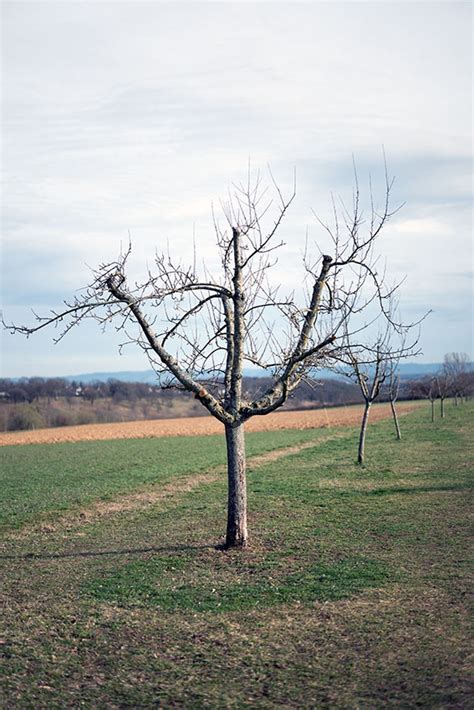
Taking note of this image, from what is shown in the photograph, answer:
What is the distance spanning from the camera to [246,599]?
889cm

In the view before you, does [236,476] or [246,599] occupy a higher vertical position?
[236,476]

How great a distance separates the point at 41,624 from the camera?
8.23m

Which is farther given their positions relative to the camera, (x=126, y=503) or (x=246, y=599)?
(x=126, y=503)

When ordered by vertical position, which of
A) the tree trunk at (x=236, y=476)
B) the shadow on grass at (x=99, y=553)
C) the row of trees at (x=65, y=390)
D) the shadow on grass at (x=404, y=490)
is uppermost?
the row of trees at (x=65, y=390)

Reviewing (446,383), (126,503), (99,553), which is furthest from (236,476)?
(446,383)

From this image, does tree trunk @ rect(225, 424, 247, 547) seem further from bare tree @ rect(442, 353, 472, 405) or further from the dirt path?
bare tree @ rect(442, 353, 472, 405)

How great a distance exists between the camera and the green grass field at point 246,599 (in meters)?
6.26

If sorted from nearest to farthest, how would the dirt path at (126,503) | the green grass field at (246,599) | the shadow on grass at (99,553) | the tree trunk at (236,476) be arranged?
the green grass field at (246,599)
the tree trunk at (236,476)
the shadow on grass at (99,553)
the dirt path at (126,503)

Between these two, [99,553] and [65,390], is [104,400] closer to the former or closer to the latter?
[65,390]

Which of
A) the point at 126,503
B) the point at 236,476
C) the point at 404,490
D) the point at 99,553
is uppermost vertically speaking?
the point at 236,476

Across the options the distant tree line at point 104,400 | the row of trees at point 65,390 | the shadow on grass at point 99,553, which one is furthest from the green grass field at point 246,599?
the row of trees at point 65,390

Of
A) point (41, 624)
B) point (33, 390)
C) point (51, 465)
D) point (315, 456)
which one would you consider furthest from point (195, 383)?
point (33, 390)

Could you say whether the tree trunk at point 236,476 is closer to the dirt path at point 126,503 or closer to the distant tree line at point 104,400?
the dirt path at point 126,503

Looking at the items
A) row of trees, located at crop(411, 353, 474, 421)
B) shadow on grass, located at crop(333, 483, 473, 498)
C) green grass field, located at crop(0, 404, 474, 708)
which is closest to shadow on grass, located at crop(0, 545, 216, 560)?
green grass field, located at crop(0, 404, 474, 708)
